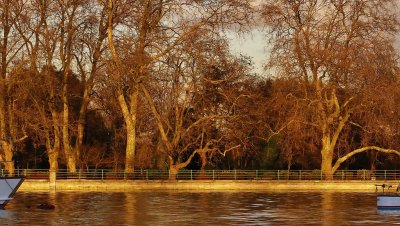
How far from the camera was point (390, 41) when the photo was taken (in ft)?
222

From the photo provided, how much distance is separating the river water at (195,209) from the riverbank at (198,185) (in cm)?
517

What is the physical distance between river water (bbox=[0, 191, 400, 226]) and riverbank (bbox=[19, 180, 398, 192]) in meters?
5.17

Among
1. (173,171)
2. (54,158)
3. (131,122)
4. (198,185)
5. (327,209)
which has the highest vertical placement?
(131,122)

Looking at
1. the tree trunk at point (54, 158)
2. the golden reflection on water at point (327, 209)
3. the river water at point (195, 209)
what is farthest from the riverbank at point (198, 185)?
the golden reflection on water at point (327, 209)

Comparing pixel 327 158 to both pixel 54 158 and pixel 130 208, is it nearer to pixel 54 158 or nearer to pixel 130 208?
pixel 54 158

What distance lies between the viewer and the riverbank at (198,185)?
206 feet

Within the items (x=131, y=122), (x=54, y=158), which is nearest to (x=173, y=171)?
(x=131, y=122)

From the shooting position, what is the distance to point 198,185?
6419 cm

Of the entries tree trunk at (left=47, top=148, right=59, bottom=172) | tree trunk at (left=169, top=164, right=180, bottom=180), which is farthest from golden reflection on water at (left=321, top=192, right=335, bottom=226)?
tree trunk at (left=47, top=148, right=59, bottom=172)

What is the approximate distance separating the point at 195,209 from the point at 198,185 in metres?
21.8

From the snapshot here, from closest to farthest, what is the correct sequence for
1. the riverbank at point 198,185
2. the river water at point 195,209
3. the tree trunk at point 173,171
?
1. the river water at point 195,209
2. the riverbank at point 198,185
3. the tree trunk at point 173,171

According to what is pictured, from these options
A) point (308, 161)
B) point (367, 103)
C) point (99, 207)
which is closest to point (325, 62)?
point (367, 103)

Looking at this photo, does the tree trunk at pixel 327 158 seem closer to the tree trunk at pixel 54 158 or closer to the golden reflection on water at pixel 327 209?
the golden reflection on water at pixel 327 209

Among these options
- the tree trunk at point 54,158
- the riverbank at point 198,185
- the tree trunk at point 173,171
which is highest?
the tree trunk at point 54,158
